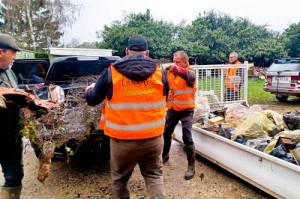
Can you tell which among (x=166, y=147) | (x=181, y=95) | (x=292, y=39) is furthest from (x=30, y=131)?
(x=292, y=39)

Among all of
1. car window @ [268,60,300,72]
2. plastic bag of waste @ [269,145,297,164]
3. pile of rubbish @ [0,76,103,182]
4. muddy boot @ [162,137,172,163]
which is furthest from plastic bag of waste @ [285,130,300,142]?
car window @ [268,60,300,72]

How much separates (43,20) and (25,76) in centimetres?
1854

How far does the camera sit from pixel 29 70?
22.5 ft

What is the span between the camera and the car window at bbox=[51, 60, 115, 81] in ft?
13.9

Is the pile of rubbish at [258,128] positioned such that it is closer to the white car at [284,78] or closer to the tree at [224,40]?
the white car at [284,78]

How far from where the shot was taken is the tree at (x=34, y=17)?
21.3 meters

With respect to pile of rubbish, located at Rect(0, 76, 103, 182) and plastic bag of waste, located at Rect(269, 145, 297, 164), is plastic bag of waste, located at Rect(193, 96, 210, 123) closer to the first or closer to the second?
plastic bag of waste, located at Rect(269, 145, 297, 164)

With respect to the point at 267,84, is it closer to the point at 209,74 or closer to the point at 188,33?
the point at 209,74

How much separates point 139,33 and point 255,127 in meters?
17.2

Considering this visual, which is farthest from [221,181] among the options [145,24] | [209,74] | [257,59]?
[257,59]

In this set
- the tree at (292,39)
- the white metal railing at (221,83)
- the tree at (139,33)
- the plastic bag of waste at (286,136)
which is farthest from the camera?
the tree at (292,39)

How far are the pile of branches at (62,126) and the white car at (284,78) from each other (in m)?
7.39

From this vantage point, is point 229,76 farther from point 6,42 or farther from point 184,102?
point 6,42

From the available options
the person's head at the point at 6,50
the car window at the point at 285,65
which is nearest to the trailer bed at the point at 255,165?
the person's head at the point at 6,50
